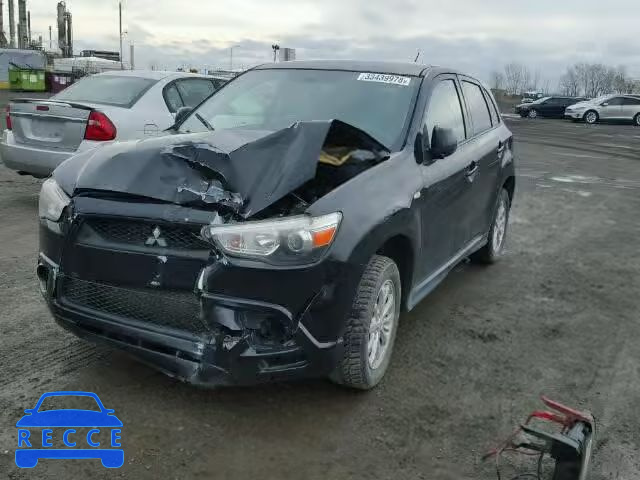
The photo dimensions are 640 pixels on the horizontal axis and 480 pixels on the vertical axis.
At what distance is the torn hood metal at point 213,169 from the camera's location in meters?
2.95

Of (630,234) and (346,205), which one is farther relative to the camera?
(630,234)

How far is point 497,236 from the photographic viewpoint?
6090 millimetres

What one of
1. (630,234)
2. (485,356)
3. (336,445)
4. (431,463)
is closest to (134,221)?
(336,445)

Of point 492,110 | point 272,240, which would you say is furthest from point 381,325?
point 492,110

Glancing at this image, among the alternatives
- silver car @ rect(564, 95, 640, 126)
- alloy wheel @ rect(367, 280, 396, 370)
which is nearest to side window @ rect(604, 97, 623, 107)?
silver car @ rect(564, 95, 640, 126)

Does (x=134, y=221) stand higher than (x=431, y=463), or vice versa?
(x=134, y=221)

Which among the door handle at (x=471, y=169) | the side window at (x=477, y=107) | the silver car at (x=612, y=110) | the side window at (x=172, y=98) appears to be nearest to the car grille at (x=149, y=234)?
the door handle at (x=471, y=169)

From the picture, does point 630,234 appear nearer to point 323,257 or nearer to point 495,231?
point 495,231

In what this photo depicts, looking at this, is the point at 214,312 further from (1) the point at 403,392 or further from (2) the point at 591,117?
(2) the point at 591,117

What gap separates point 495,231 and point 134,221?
3895 millimetres

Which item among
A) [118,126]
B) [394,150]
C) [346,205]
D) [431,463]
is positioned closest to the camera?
[431,463]

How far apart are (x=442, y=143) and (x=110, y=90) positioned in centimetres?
508

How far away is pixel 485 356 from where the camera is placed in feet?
13.3

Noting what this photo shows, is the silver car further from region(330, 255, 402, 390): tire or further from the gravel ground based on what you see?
region(330, 255, 402, 390): tire
